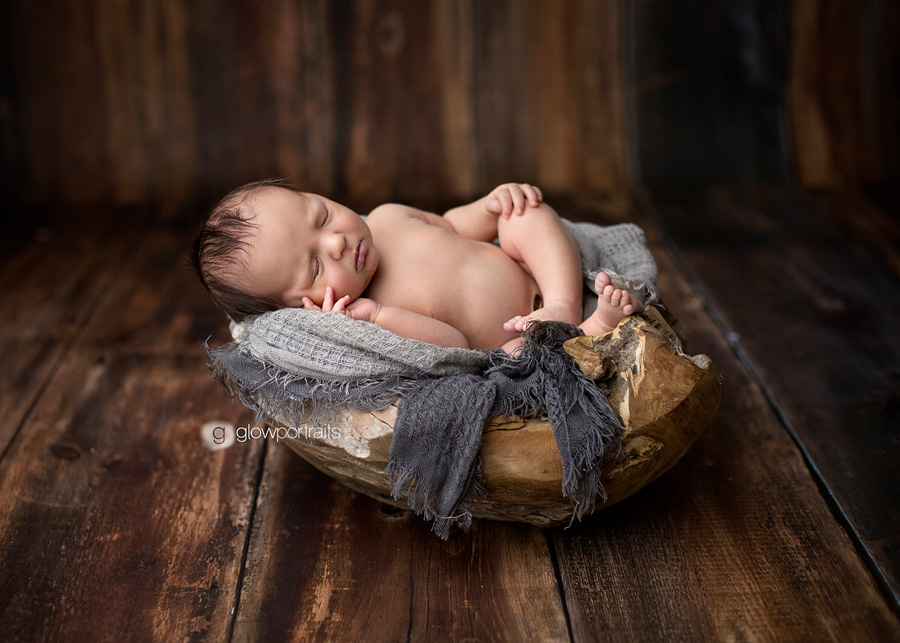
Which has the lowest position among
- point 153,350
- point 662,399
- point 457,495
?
point 153,350

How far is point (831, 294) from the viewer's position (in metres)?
1.83

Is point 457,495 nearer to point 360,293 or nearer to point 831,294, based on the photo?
point 360,293

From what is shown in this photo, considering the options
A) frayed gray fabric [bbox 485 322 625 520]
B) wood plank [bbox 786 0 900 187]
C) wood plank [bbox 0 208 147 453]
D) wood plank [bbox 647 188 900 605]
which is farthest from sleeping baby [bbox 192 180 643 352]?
wood plank [bbox 786 0 900 187]

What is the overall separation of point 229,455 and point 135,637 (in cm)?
40

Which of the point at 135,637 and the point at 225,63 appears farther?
the point at 225,63

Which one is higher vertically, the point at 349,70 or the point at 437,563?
the point at 349,70

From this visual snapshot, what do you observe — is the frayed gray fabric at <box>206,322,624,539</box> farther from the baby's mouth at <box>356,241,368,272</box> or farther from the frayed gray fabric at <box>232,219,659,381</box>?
the baby's mouth at <box>356,241,368,272</box>

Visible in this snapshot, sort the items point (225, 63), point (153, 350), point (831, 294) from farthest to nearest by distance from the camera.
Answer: point (225, 63) → point (831, 294) → point (153, 350)

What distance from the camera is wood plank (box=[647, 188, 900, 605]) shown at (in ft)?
4.14

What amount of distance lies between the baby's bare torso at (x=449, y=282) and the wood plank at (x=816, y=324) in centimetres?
56

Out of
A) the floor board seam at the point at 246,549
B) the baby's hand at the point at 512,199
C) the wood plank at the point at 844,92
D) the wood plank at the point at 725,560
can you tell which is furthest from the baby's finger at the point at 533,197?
the wood plank at the point at 844,92

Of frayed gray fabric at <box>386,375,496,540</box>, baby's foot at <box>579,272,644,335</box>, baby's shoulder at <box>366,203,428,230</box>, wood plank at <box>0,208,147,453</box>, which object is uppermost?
baby's shoulder at <box>366,203,428,230</box>

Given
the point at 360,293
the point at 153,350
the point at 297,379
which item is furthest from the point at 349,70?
the point at 297,379

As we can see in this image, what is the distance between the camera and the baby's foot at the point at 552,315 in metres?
1.22
